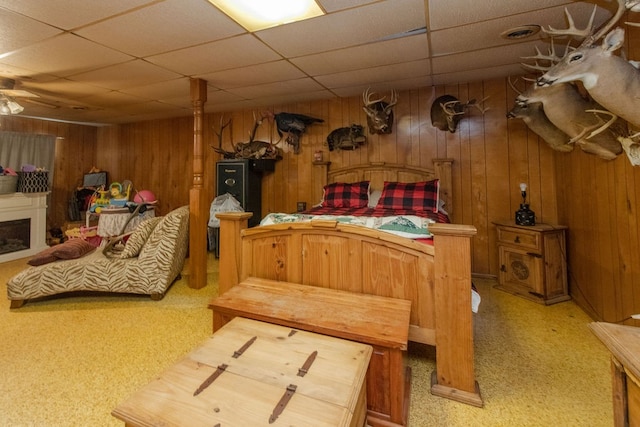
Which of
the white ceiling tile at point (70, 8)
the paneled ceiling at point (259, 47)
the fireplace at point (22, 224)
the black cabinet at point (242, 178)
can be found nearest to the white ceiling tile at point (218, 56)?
the paneled ceiling at point (259, 47)

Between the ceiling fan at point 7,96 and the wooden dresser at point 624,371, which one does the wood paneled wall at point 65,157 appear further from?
the wooden dresser at point 624,371

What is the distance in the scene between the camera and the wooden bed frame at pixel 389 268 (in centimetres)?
148

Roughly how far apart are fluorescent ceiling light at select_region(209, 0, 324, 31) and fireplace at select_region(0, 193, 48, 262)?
471cm

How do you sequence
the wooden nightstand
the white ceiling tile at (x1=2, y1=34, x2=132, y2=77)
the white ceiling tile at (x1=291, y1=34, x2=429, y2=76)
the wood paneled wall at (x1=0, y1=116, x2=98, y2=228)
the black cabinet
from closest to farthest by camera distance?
the white ceiling tile at (x1=2, y1=34, x2=132, y2=77) → the white ceiling tile at (x1=291, y1=34, x2=429, y2=76) → the wooden nightstand → the black cabinet → the wood paneled wall at (x1=0, y1=116, x2=98, y2=228)

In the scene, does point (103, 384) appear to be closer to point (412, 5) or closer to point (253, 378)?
point (253, 378)

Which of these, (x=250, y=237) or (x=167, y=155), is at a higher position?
(x=167, y=155)

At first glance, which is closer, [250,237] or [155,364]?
[155,364]

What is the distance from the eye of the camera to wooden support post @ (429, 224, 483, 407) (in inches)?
57.6

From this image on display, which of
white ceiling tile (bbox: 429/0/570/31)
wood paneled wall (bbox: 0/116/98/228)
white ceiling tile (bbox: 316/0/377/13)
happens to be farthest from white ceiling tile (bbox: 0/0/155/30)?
wood paneled wall (bbox: 0/116/98/228)

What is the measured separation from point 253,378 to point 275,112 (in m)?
4.06

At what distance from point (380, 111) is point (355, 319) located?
281 cm

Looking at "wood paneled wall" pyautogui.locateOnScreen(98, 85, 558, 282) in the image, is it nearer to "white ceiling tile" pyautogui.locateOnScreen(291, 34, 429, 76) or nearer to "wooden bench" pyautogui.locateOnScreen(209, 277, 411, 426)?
"white ceiling tile" pyautogui.locateOnScreen(291, 34, 429, 76)

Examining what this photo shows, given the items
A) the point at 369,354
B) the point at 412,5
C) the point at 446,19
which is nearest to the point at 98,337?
the point at 369,354

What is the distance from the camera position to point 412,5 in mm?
1953
